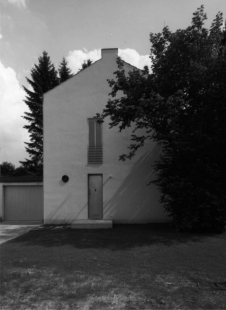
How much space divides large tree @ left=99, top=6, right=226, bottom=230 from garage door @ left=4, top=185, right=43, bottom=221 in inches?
314

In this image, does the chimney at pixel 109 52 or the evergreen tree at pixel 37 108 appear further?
the evergreen tree at pixel 37 108

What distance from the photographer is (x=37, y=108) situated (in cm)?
2967

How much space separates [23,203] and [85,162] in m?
5.30

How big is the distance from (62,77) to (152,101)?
26339 millimetres

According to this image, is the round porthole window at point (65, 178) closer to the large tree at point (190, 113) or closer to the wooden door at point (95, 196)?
the wooden door at point (95, 196)

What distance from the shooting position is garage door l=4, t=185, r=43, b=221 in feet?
49.1

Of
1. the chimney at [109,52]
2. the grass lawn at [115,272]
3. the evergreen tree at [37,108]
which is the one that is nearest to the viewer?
the grass lawn at [115,272]

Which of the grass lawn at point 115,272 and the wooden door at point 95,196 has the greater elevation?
the wooden door at point 95,196

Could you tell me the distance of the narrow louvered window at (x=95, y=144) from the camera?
12.5m

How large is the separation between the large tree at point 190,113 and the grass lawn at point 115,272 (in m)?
1.32

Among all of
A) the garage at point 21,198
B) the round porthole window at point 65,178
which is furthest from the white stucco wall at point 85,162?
the garage at point 21,198

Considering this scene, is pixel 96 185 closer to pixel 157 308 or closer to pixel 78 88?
pixel 78 88

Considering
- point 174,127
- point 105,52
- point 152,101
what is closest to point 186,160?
point 174,127

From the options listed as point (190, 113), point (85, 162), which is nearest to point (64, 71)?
point (85, 162)
